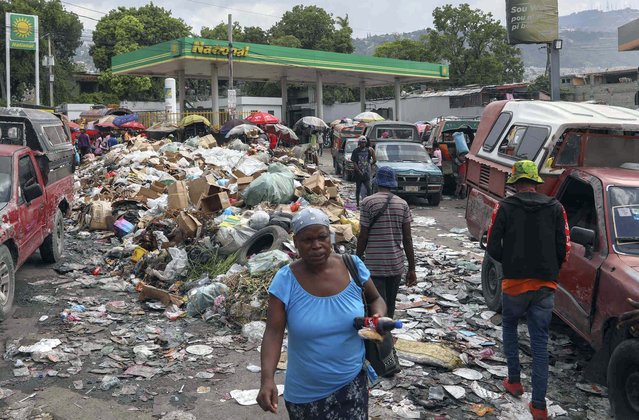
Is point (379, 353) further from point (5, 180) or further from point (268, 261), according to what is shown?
point (5, 180)

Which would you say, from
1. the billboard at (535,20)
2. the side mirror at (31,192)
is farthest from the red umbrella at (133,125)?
the side mirror at (31,192)

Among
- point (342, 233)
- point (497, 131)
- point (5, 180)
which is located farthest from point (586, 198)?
point (5, 180)

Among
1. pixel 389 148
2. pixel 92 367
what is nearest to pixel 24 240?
pixel 92 367

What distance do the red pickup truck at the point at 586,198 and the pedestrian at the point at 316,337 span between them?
2170 mm

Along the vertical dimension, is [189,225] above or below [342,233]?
above

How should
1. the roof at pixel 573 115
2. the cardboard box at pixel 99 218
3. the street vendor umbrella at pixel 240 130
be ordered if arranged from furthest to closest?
the street vendor umbrella at pixel 240 130, the cardboard box at pixel 99 218, the roof at pixel 573 115

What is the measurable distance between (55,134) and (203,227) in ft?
11.2

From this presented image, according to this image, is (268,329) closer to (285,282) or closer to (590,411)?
(285,282)

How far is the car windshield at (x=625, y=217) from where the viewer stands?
15.5ft

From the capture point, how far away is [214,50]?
2802 centimetres

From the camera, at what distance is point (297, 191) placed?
11.1 metres

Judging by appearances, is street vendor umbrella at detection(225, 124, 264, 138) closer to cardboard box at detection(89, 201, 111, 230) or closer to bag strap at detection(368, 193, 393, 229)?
cardboard box at detection(89, 201, 111, 230)

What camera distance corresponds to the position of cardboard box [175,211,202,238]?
356 inches

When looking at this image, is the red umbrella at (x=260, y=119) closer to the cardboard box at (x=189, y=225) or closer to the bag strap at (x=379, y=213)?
the cardboard box at (x=189, y=225)
